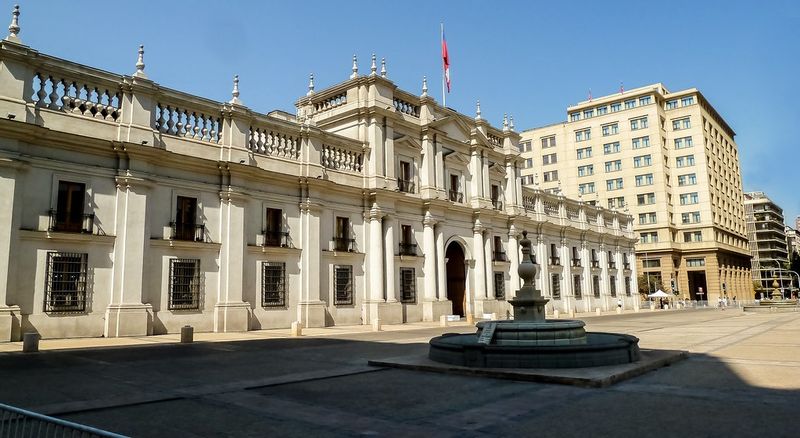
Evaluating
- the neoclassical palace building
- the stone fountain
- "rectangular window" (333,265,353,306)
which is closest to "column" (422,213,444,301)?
the neoclassical palace building

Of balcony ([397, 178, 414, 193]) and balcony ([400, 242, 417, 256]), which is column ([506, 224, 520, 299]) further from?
balcony ([397, 178, 414, 193])

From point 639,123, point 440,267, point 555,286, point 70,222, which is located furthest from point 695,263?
point 70,222

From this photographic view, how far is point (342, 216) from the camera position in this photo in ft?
101

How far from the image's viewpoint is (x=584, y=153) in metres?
87.8

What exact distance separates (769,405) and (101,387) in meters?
11.1

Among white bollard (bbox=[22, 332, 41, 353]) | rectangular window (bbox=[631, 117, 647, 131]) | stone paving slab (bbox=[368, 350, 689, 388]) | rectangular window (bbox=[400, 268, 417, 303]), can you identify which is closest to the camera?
stone paving slab (bbox=[368, 350, 689, 388])

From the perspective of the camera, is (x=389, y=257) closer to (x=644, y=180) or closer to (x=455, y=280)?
(x=455, y=280)

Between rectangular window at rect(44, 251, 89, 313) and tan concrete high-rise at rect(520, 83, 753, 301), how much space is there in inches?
2850

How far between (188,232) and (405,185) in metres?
14.9

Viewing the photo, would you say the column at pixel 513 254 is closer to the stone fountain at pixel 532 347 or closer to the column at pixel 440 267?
the column at pixel 440 267

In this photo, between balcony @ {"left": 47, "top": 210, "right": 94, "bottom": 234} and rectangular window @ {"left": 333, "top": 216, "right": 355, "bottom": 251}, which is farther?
rectangular window @ {"left": 333, "top": 216, "right": 355, "bottom": 251}

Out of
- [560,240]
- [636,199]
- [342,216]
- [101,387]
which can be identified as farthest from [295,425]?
[636,199]

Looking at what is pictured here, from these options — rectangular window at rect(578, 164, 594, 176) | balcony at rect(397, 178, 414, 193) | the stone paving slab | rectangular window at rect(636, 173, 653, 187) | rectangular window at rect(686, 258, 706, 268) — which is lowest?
the stone paving slab

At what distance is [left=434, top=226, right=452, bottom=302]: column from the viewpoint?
35.4 m
